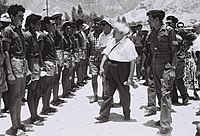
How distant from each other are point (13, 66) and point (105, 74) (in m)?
1.97

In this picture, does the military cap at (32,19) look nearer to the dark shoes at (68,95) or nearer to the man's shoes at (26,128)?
the man's shoes at (26,128)

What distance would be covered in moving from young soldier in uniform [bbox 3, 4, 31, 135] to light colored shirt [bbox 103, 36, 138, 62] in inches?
67.2

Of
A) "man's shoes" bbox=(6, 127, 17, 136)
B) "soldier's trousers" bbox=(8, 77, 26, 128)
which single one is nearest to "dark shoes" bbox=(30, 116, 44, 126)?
"man's shoes" bbox=(6, 127, 17, 136)

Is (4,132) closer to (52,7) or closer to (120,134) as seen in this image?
(120,134)

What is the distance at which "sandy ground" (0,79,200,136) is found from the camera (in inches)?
272

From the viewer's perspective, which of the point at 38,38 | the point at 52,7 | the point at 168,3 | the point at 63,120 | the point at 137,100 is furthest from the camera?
the point at 52,7

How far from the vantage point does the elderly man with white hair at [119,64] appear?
7.29 m

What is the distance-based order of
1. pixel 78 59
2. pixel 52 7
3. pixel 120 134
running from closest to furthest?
pixel 120 134 → pixel 78 59 → pixel 52 7

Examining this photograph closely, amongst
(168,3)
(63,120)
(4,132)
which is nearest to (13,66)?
(4,132)

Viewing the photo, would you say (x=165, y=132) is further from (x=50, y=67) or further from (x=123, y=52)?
(x=50, y=67)

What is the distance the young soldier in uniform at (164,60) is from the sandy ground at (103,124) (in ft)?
1.33

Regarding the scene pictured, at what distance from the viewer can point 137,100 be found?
9.94m

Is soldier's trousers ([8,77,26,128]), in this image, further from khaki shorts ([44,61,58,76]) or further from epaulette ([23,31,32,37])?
khaki shorts ([44,61,58,76])

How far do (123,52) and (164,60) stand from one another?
85cm
